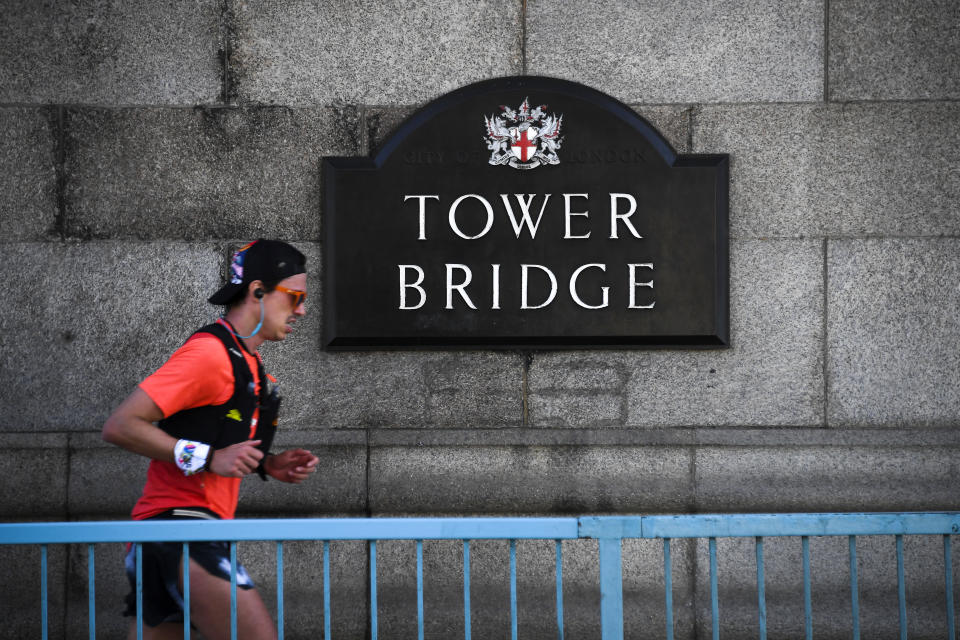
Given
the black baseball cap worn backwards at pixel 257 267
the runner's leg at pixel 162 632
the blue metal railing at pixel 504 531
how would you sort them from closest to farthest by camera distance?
the blue metal railing at pixel 504 531 → the runner's leg at pixel 162 632 → the black baseball cap worn backwards at pixel 257 267

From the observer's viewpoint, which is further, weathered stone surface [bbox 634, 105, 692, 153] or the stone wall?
weathered stone surface [bbox 634, 105, 692, 153]

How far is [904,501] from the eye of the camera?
485 cm

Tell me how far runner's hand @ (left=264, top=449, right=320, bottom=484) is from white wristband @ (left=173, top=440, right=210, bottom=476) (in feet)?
1.41

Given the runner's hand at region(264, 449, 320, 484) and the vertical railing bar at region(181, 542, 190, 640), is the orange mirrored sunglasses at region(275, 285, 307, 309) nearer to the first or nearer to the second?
the runner's hand at region(264, 449, 320, 484)

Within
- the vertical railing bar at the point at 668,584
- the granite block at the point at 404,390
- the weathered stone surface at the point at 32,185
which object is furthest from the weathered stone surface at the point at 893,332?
the weathered stone surface at the point at 32,185

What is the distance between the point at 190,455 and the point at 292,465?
1.65 ft

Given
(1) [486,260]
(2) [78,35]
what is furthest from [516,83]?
(2) [78,35]

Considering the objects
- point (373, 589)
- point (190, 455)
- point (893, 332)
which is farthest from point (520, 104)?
point (373, 589)

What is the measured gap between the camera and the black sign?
4930mm

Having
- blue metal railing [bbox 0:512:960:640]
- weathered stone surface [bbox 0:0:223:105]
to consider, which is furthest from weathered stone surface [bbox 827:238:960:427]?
weathered stone surface [bbox 0:0:223:105]

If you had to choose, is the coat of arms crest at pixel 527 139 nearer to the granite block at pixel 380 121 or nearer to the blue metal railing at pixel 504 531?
the granite block at pixel 380 121

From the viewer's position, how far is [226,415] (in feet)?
9.64

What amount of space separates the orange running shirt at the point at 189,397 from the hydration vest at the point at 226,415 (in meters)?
0.03

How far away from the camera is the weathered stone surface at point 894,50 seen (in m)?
4.94
